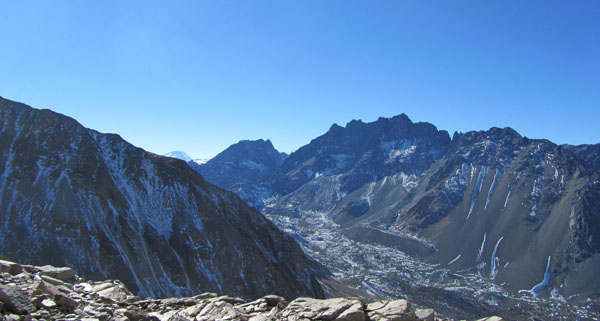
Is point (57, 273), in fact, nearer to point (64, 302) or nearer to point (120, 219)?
point (64, 302)

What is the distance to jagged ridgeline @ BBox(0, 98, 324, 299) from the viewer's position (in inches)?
3371

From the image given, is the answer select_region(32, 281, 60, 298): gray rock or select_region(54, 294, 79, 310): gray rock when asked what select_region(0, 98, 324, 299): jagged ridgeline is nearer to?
select_region(32, 281, 60, 298): gray rock

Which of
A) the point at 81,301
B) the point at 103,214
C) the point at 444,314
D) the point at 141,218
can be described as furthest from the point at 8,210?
the point at 444,314

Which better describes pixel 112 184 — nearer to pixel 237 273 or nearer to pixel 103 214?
pixel 103 214

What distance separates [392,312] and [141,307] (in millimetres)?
16080

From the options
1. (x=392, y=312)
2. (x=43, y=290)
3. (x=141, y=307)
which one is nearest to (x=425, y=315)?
(x=392, y=312)

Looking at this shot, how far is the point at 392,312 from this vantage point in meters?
22.1

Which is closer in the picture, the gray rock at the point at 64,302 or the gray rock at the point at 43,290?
the gray rock at the point at 64,302

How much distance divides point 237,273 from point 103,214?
39.3m

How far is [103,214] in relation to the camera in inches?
3797

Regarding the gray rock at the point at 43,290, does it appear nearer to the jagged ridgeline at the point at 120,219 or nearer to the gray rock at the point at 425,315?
the gray rock at the point at 425,315

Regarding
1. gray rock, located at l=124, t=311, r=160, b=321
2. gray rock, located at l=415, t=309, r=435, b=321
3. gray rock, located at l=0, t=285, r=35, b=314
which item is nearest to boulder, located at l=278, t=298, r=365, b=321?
gray rock, located at l=415, t=309, r=435, b=321

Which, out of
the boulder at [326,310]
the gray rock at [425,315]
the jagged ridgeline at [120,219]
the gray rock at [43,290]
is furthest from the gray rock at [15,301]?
the jagged ridgeline at [120,219]

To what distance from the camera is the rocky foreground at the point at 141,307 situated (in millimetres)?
18594
